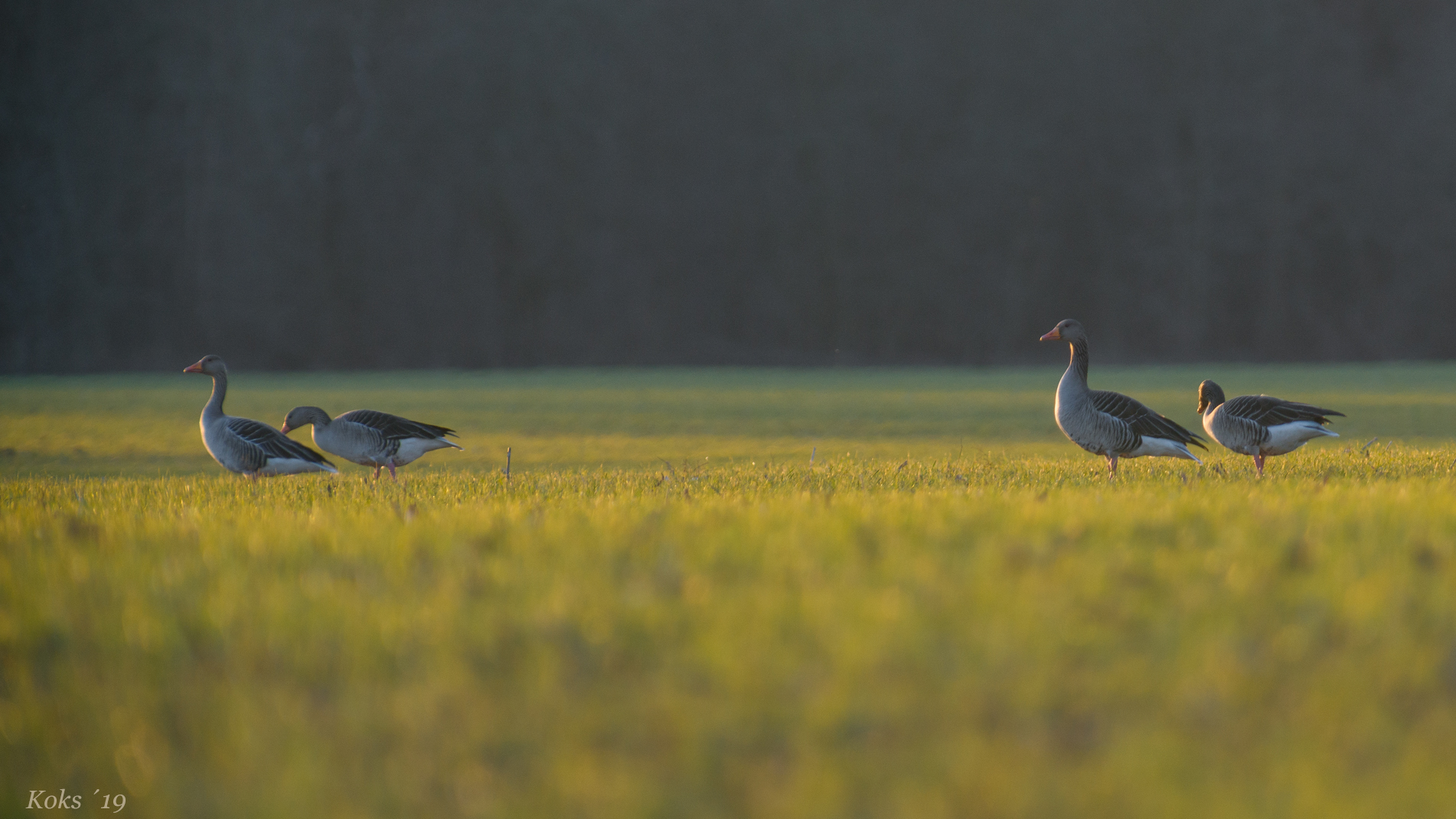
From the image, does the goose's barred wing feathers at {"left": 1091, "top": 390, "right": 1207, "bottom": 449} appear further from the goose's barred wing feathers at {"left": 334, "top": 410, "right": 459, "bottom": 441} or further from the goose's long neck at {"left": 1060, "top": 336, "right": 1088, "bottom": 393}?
the goose's barred wing feathers at {"left": 334, "top": 410, "right": 459, "bottom": 441}

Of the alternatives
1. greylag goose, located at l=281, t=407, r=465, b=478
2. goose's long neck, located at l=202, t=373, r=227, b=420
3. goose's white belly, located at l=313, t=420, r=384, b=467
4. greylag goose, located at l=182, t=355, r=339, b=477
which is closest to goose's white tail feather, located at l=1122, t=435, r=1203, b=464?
greylag goose, located at l=281, t=407, r=465, b=478

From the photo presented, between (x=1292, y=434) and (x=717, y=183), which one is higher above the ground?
(x=717, y=183)

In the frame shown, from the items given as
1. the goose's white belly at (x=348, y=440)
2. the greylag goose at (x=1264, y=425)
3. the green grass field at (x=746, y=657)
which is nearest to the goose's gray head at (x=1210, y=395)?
the greylag goose at (x=1264, y=425)

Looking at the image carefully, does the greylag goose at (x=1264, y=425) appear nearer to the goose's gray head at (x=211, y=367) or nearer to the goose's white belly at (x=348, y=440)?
the goose's white belly at (x=348, y=440)

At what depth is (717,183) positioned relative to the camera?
145 ft

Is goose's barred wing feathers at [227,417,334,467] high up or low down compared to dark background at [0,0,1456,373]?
down

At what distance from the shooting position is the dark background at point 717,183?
142 ft

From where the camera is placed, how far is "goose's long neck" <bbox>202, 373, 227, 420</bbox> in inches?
367

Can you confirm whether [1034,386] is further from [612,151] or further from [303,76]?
[303,76]

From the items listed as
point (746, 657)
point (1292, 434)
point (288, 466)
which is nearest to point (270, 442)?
point (288, 466)

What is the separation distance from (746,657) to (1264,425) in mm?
6688

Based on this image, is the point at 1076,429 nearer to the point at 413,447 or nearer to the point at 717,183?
the point at 413,447

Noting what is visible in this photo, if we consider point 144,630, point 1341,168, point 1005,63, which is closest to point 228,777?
point 144,630

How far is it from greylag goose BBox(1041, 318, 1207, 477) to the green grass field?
87.8 inches
